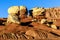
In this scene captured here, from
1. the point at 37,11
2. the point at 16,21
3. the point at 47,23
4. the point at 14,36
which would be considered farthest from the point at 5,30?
the point at 37,11

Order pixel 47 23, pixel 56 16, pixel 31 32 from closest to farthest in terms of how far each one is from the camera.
Answer: 1. pixel 31 32
2. pixel 47 23
3. pixel 56 16

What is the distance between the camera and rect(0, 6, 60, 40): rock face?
36378mm

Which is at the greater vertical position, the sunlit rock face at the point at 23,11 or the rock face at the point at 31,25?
the sunlit rock face at the point at 23,11

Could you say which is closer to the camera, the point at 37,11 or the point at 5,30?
the point at 5,30

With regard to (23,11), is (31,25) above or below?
below

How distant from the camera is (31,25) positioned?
52219 millimetres

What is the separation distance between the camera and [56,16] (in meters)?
68.2

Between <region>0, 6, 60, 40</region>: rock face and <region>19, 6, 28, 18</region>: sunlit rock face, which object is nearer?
<region>0, 6, 60, 40</region>: rock face

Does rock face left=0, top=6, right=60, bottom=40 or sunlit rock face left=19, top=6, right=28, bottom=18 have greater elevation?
sunlit rock face left=19, top=6, right=28, bottom=18

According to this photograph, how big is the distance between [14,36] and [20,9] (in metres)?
25.8

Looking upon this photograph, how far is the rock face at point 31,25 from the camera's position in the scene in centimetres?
3638

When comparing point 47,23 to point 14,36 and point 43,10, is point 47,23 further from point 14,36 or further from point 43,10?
point 14,36

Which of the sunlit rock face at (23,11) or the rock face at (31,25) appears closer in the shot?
the rock face at (31,25)

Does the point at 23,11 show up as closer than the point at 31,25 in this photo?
No
